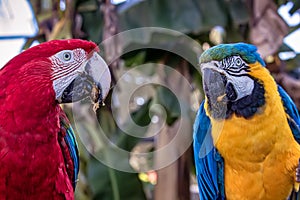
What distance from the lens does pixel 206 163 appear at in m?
1.03

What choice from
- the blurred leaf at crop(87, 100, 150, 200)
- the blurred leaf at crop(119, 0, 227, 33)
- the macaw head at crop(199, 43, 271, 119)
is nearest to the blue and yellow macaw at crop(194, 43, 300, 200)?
the macaw head at crop(199, 43, 271, 119)

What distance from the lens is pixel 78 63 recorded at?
81 centimetres

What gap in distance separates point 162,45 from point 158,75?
10 cm

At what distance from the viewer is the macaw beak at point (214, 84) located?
33.3 inches

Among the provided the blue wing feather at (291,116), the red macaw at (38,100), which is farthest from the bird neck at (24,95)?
the blue wing feather at (291,116)

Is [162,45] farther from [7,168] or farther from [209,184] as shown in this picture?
[7,168]

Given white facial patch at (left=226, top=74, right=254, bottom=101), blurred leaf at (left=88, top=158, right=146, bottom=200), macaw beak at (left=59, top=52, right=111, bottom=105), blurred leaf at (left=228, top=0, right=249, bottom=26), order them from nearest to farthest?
macaw beak at (left=59, top=52, right=111, bottom=105)
white facial patch at (left=226, top=74, right=254, bottom=101)
blurred leaf at (left=88, top=158, right=146, bottom=200)
blurred leaf at (left=228, top=0, right=249, bottom=26)

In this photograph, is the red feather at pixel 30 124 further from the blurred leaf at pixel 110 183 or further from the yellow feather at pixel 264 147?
the blurred leaf at pixel 110 183

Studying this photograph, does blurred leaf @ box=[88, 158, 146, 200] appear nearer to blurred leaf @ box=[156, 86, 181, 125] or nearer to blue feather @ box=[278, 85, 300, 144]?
blurred leaf @ box=[156, 86, 181, 125]

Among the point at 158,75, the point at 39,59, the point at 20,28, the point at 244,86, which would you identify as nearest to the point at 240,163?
the point at 244,86

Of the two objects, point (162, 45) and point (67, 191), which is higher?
point (162, 45)

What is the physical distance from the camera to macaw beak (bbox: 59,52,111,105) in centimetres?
79

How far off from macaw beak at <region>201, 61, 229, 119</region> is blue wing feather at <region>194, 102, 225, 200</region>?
10cm

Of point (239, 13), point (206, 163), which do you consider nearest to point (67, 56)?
point (206, 163)
